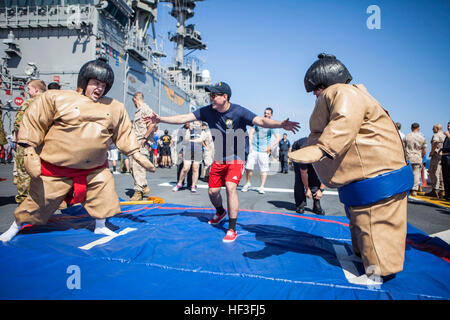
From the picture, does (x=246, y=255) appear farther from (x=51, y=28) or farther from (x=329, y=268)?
(x=51, y=28)

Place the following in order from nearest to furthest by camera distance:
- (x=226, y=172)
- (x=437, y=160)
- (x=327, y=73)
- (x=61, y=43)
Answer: (x=327, y=73)
(x=226, y=172)
(x=437, y=160)
(x=61, y=43)

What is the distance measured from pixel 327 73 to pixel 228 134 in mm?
1396

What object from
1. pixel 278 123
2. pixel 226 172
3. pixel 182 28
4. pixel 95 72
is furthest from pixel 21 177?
pixel 182 28

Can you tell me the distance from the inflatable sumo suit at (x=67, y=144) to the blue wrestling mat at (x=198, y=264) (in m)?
0.41

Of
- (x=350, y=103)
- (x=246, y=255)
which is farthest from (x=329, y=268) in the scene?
(x=350, y=103)

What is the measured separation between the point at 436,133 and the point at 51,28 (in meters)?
19.9

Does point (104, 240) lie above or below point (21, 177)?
below

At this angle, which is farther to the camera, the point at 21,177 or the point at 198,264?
the point at 21,177

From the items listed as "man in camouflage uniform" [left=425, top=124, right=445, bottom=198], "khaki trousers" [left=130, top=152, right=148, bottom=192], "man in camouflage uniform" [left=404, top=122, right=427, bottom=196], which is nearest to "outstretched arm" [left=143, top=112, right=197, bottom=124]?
"khaki trousers" [left=130, top=152, right=148, bottom=192]

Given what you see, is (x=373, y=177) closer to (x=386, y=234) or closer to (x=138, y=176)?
(x=386, y=234)

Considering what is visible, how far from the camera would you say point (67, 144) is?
7.99 feet

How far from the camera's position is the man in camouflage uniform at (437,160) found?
257 inches

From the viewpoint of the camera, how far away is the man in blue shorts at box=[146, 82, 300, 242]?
2.94 metres

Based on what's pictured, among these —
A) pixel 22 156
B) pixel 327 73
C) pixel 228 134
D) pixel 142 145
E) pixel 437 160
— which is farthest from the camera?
pixel 437 160
